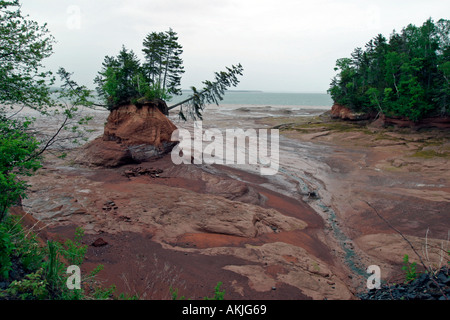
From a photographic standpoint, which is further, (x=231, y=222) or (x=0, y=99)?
(x=231, y=222)

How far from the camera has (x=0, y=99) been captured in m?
8.54

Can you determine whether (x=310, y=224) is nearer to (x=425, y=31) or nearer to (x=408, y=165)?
(x=408, y=165)

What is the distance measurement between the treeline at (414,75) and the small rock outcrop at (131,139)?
31.3 meters

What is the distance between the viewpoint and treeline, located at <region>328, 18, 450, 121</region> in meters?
33.7
